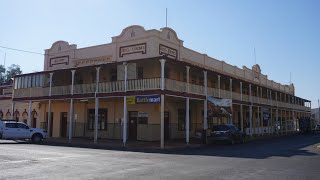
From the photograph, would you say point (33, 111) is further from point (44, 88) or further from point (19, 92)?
point (44, 88)

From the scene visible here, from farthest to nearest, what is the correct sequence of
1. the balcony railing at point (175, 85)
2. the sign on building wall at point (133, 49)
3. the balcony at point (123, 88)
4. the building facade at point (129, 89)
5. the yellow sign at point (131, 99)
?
1. the sign on building wall at point (133, 49)
2. the building facade at point (129, 89)
3. the yellow sign at point (131, 99)
4. the balcony at point (123, 88)
5. the balcony railing at point (175, 85)

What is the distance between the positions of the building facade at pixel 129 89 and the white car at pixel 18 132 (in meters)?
2.53

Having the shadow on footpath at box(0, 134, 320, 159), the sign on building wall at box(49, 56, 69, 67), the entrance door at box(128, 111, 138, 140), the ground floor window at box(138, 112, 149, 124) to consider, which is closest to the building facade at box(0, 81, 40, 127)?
the sign on building wall at box(49, 56, 69, 67)

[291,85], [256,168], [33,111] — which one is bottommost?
[256,168]

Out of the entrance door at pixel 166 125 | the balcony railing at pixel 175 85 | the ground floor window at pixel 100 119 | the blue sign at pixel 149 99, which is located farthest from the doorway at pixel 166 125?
the blue sign at pixel 149 99

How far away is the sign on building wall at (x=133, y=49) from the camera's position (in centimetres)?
2899

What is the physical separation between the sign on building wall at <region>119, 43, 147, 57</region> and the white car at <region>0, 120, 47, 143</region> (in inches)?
384

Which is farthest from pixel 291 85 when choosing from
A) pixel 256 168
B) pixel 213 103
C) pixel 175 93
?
pixel 256 168

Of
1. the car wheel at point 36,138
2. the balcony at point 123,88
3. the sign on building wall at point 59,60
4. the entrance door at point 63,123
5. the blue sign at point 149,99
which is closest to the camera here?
the blue sign at point 149,99

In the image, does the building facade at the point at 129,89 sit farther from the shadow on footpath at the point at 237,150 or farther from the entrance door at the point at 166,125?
the shadow on footpath at the point at 237,150

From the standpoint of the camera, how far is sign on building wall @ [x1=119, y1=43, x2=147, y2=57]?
29.0 m

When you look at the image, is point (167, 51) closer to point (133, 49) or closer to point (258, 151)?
point (133, 49)

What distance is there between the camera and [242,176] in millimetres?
10273

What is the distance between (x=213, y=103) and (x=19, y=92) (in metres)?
19.3
